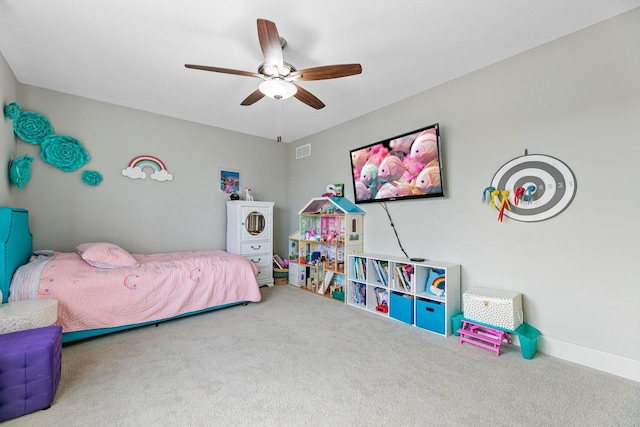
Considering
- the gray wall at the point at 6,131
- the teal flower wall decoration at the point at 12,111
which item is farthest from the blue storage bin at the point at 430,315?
the teal flower wall decoration at the point at 12,111

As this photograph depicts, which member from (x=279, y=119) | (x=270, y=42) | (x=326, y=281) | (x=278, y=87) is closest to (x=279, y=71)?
(x=278, y=87)

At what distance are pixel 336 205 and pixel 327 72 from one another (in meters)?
1.92

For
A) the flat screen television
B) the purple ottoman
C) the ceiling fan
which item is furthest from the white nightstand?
the flat screen television

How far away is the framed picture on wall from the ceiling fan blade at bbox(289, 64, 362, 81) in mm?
2667

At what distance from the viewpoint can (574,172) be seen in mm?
2152

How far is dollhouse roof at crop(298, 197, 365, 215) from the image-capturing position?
3.72m

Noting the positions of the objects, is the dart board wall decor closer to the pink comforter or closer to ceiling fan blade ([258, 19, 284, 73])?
ceiling fan blade ([258, 19, 284, 73])

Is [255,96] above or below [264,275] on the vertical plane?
above

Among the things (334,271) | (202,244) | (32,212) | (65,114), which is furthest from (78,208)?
(334,271)

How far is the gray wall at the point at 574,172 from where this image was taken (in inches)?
77.1

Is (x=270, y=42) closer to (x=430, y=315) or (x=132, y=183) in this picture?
(x=430, y=315)

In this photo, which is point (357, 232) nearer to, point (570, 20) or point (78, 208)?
point (570, 20)

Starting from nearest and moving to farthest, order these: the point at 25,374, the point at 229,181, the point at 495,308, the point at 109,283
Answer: the point at 25,374
the point at 495,308
the point at 109,283
the point at 229,181

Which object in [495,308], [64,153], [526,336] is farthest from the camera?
[64,153]
